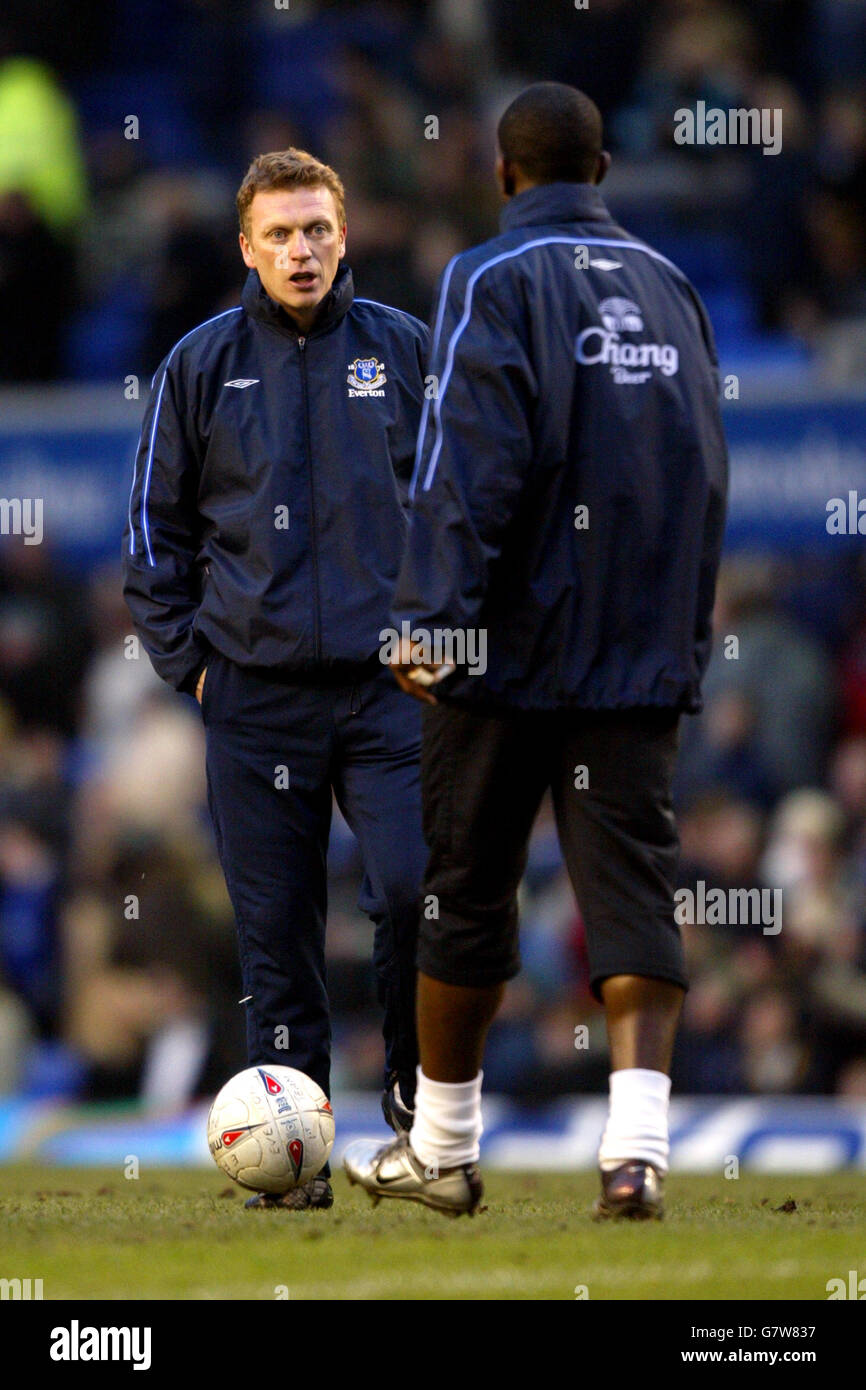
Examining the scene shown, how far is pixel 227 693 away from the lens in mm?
5578

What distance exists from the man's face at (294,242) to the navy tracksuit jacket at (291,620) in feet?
0.23

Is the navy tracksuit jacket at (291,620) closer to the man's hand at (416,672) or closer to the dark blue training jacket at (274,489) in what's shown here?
the dark blue training jacket at (274,489)

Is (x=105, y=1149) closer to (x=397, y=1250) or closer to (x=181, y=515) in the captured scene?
(x=181, y=515)

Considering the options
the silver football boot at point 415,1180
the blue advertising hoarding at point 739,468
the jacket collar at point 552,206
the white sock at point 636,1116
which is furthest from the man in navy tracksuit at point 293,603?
the blue advertising hoarding at point 739,468

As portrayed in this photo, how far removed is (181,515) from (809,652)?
601 cm

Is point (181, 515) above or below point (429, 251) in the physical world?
below

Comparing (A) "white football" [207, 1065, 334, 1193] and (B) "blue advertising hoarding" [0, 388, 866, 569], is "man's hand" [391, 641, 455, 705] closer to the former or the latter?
(A) "white football" [207, 1065, 334, 1193]

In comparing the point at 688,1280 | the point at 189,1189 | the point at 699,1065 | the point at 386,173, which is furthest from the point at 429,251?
the point at 688,1280

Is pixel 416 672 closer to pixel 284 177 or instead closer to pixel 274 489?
pixel 274 489

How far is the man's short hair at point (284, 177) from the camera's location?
5.55 metres

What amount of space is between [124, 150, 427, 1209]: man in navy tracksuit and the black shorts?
2.03 feet

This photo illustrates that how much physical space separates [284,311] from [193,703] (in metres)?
6.52
